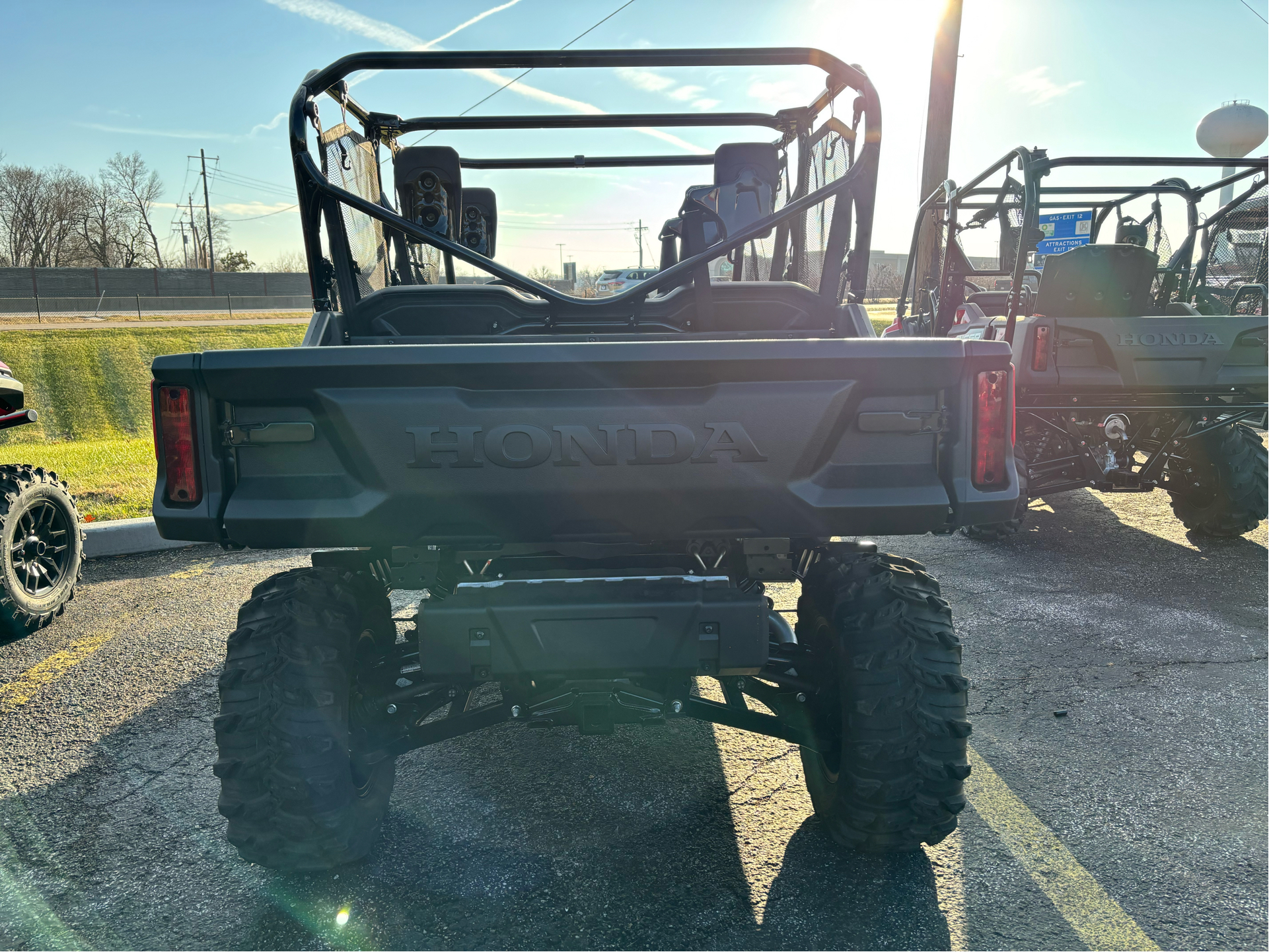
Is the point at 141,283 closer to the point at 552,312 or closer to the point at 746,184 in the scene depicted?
the point at 746,184

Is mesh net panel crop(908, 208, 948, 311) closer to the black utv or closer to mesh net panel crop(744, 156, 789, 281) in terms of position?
mesh net panel crop(744, 156, 789, 281)

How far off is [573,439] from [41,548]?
3894 mm

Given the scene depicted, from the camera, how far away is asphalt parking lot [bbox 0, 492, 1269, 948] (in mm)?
2201

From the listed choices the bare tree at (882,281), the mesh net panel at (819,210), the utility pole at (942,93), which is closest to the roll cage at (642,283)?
the mesh net panel at (819,210)

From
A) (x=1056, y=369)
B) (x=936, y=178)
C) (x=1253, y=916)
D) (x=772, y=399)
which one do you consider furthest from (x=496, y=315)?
(x=936, y=178)

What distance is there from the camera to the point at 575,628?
2.03 metres

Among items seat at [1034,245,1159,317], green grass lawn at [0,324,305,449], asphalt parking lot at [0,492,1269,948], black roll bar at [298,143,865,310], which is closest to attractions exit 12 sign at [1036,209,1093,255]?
seat at [1034,245,1159,317]

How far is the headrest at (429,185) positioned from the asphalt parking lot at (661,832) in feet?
7.57

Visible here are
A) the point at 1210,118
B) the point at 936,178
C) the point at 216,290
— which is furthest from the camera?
the point at 216,290

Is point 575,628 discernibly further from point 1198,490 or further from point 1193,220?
point 1193,220

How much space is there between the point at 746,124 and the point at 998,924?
12.0ft

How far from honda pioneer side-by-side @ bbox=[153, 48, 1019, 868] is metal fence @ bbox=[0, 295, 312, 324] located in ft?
92.0

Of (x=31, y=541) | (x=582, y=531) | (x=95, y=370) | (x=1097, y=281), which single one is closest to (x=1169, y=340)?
(x=1097, y=281)

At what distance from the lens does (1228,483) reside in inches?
241
